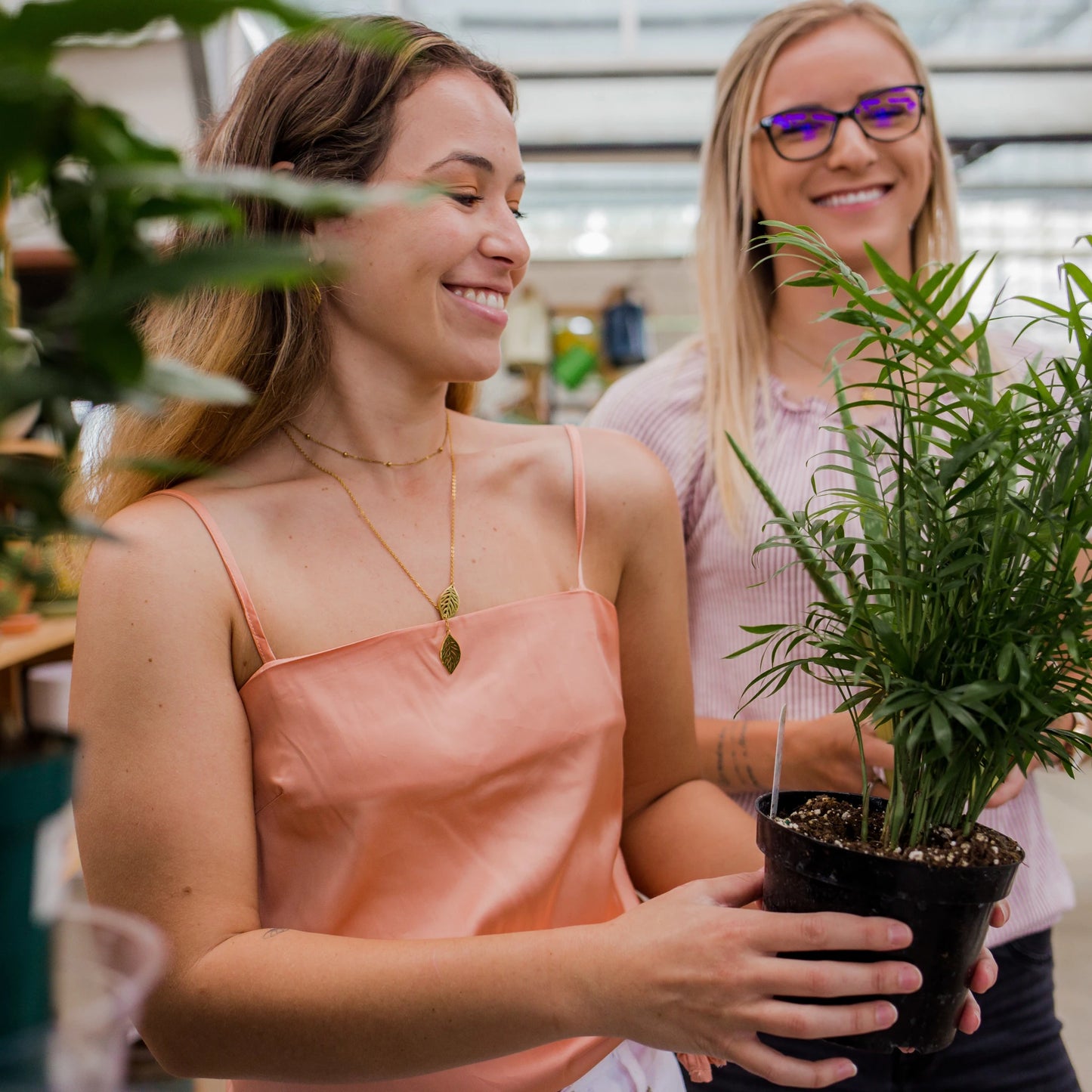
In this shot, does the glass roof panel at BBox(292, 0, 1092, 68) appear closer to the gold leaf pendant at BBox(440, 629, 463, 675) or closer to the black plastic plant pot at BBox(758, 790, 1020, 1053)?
the gold leaf pendant at BBox(440, 629, 463, 675)

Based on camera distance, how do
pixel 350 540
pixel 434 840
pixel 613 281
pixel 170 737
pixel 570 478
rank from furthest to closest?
1. pixel 613 281
2. pixel 570 478
3. pixel 350 540
4. pixel 434 840
5. pixel 170 737

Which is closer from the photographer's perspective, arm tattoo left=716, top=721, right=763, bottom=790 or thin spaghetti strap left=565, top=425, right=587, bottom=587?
thin spaghetti strap left=565, top=425, right=587, bottom=587

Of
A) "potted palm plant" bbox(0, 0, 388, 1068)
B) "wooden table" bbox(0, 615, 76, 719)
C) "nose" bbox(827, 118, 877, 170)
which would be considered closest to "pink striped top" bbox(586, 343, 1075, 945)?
"nose" bbox(827, 118, 877, 170)

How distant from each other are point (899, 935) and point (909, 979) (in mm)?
36

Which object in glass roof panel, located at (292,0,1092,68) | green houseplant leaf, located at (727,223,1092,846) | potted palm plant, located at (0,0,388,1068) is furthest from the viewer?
glass roof panel, located at (292,0,1092,68)

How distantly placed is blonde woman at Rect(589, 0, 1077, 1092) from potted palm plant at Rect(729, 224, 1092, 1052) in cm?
49

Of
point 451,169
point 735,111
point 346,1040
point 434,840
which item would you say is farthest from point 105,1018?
point 735,111

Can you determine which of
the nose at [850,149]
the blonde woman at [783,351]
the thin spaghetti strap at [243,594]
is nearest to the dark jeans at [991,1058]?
the blonde woman at [783,351]

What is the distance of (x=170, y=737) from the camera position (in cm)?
94

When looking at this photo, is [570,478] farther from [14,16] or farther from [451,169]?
[14,16]

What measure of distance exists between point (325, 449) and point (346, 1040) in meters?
0.63

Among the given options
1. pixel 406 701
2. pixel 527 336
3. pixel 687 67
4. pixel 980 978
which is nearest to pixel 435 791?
pixel 406 701

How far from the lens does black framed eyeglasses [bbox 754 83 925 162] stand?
4.91 ft

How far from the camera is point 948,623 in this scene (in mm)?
781
